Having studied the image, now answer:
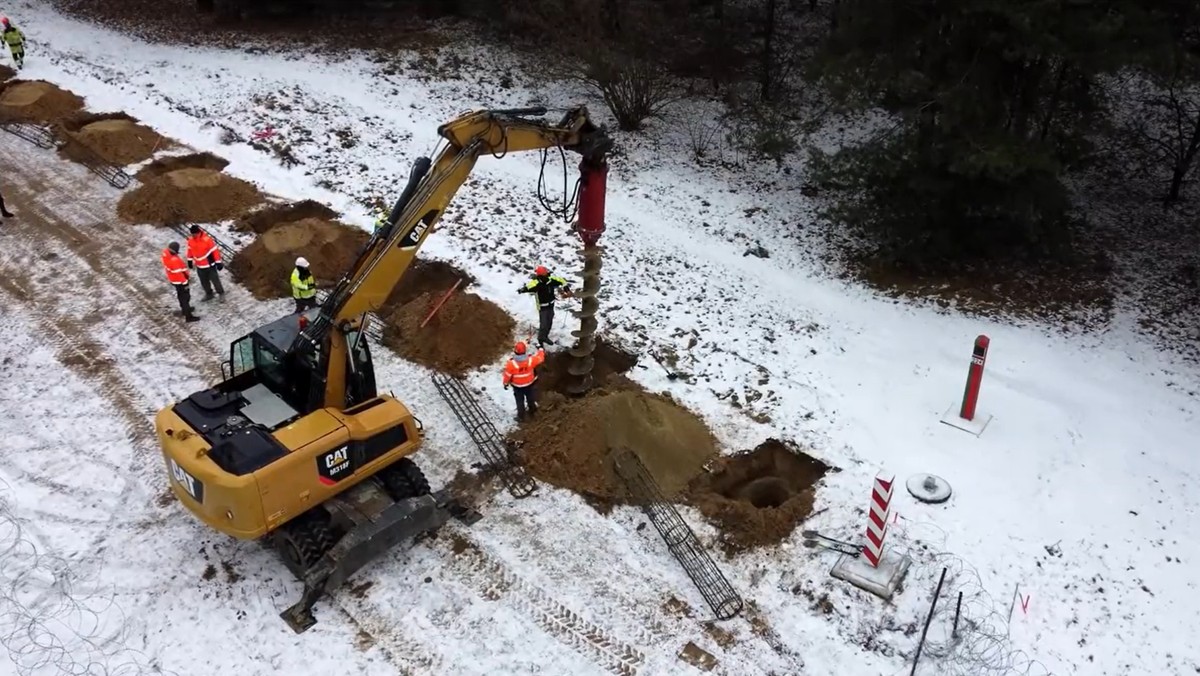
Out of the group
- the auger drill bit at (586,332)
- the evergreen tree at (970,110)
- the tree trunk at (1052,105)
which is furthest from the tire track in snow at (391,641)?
the tree trunk at (1052,105)

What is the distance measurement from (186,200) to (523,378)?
348 inches

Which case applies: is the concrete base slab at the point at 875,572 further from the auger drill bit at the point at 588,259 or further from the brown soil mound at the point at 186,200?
the brown soil mound at the point at 186,200

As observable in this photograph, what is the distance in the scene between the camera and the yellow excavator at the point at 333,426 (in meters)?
8.34

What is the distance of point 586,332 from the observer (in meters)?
11.3

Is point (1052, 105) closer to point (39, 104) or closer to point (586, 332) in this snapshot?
point (586, 332)

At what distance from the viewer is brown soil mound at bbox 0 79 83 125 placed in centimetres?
1869

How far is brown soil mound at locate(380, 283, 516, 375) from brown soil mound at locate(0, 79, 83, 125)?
11.5 m

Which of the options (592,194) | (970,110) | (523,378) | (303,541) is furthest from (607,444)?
(970,110)

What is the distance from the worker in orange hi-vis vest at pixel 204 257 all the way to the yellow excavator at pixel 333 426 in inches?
147

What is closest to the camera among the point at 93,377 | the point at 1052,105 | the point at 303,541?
the point at 303,541

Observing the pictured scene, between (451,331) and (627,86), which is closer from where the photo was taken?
(451,331)

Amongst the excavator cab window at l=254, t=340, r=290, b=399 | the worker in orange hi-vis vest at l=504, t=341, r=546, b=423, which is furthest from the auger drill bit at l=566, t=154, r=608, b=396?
the excavator cab window at l=254, t=340, r=290, b=399

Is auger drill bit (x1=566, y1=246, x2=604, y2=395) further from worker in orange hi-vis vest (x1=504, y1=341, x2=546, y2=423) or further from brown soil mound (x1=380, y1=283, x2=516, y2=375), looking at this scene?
brown soil mound (x1=380, y1=283, x2=516, y2=375)

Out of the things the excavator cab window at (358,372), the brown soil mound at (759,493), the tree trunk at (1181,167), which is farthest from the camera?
the tree trunk at (1181,167)
